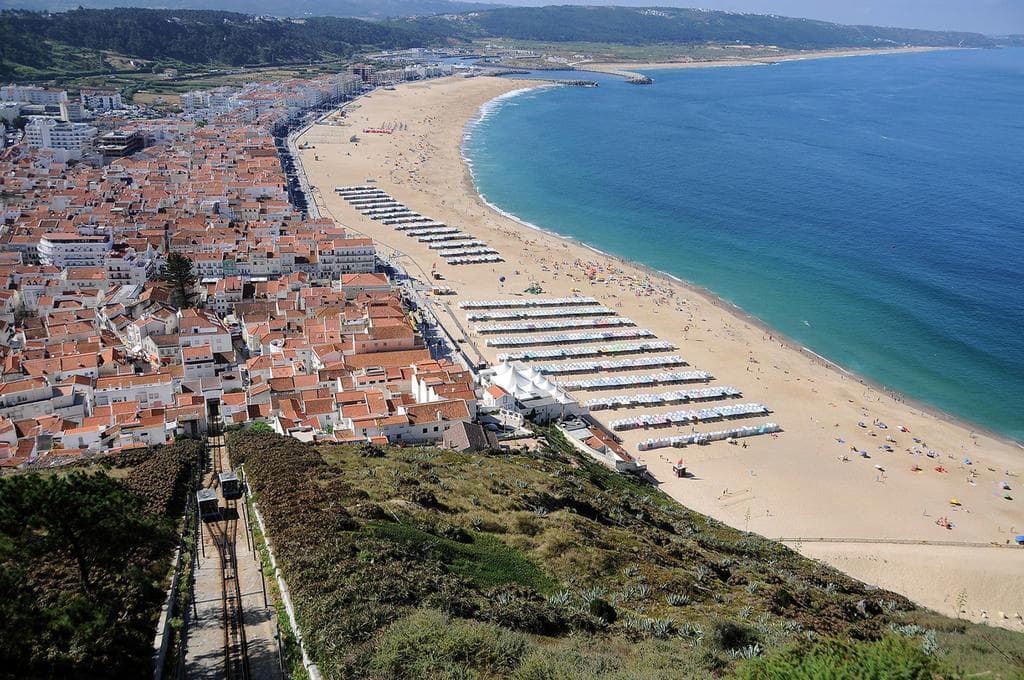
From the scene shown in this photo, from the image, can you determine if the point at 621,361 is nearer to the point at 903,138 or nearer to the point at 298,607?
the point at 298,607

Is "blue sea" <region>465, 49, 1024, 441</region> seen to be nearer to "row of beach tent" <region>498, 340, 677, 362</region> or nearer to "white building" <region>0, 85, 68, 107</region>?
"row of beach tent" <region>498, 340, 677, 362</region>

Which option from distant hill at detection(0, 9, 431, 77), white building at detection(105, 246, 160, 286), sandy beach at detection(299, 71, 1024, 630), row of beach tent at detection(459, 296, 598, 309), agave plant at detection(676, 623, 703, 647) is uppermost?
distant hill at detection(0, 9, 431, 77)

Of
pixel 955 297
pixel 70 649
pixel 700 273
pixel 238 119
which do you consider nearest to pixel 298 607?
pixel 70 649

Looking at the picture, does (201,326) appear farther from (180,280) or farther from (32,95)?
(32,95)

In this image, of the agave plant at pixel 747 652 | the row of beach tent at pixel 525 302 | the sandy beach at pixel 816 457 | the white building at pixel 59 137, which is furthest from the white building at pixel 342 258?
the white building at pixel 59 137

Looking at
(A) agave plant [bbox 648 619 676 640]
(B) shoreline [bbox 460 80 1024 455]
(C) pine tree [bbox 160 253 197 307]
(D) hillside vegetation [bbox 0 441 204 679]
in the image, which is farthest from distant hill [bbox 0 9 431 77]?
(A) agave plant [bbox 648 619 676 640]

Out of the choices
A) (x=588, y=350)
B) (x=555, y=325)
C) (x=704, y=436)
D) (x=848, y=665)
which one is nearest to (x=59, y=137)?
(x=555, y=325)

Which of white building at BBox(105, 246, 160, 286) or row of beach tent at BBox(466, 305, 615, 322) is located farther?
row of beach tent at BBox(466, 305, 615, 322)
